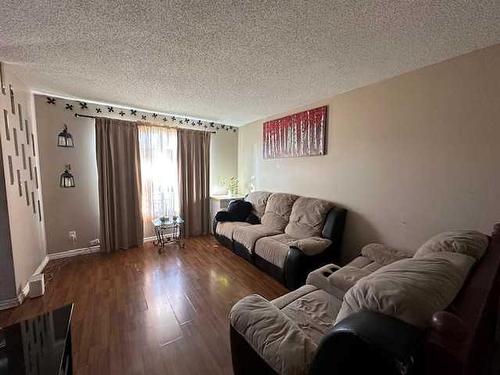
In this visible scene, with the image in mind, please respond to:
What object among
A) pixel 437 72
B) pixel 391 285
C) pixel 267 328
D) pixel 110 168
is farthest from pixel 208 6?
pixel 110 168

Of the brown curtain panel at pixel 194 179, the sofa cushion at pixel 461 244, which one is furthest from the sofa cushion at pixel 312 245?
the brown curtain panel at pixel 194 179

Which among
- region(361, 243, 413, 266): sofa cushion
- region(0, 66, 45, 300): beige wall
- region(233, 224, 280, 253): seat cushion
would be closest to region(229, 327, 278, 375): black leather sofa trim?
region(361, 243, 413, 266): sofa cushion

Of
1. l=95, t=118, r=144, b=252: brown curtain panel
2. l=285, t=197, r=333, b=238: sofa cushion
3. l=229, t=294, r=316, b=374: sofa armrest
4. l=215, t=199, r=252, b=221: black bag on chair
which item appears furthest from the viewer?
l=215, t=199, r=252, b=221: black bag on chair

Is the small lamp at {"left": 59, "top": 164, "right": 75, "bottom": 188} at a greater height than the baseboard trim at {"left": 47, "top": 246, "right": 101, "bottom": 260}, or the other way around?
the small lamp at {"left": 59, "top": 164, "right": 75, "bottom": 188}

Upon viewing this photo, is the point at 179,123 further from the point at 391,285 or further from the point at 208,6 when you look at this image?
the point at 391,285

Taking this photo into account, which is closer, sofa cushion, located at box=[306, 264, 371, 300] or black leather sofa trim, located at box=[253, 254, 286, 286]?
sofa cushion, located at box=[306, 264, 371, 300]

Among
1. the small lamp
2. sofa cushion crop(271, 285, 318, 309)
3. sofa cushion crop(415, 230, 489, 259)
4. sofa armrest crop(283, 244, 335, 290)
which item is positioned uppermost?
the small lamp

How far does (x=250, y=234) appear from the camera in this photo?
9.93 feet

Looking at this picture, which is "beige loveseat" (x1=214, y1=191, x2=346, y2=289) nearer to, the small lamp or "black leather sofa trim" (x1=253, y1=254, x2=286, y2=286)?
"black leather sofa trim" (x1=253, y1=254, x2=286, y2=286)

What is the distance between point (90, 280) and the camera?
8.64ft

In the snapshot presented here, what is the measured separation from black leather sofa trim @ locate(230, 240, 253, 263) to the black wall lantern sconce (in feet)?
9.24

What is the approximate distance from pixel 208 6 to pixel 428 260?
1.80 m

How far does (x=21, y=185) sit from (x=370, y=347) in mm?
3313

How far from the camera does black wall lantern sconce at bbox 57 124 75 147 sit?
3135 mm
